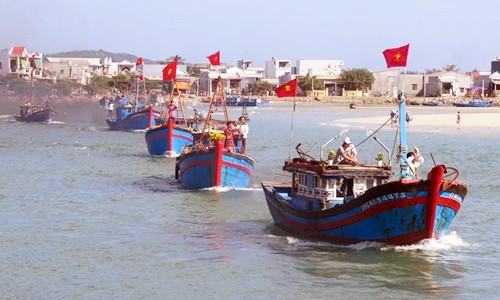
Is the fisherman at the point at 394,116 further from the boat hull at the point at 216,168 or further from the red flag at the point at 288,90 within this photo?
the boat hull at the point at 216,168

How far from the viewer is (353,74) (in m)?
171

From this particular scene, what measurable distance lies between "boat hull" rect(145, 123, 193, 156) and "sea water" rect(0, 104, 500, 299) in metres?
5.90

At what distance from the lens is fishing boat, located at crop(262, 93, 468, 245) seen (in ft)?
73.7

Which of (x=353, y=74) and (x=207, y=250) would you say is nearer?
(x=207, y=250)

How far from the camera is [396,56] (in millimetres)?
24281

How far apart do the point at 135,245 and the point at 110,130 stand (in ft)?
197

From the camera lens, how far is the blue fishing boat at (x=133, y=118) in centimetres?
7512

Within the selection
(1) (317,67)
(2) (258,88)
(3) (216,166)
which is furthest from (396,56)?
(1) (317,67)

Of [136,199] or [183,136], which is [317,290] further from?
[183,136]

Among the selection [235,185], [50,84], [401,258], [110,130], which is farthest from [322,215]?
[50,84]

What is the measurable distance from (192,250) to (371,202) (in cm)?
501

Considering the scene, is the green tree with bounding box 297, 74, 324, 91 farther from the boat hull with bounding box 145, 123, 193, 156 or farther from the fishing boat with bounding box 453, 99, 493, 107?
the boat hull with bounding box 145, 123, 193, 156

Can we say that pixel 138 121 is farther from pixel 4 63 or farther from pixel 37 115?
pixel 4 63

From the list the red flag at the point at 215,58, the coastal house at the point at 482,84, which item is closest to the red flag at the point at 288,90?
the red flag at the point at 215,58
